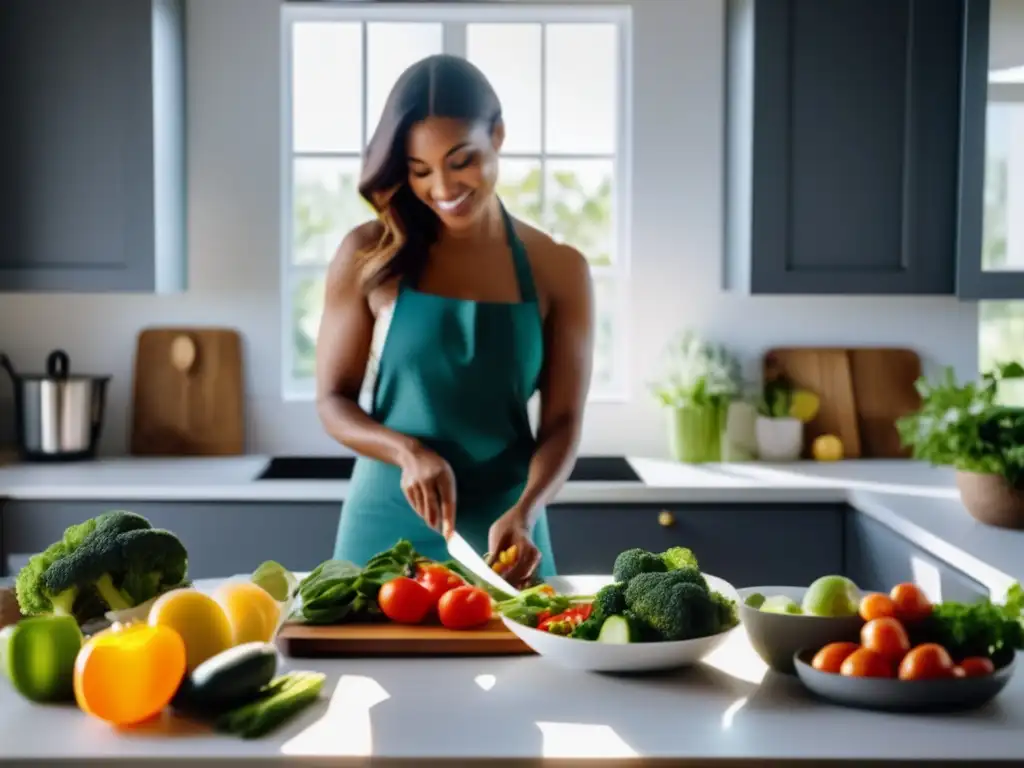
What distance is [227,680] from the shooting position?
1418 millimetres

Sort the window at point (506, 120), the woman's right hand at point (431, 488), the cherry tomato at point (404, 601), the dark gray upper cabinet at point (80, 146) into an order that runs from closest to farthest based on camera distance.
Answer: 1. the cherry tomato at point (404, 601)
2. the woman's right hand at point (431, 488)
3. the dark gray upper cabinet at point (80, 146)
4. the window at point (506, 120)

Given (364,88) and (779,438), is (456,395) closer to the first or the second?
(779,438)

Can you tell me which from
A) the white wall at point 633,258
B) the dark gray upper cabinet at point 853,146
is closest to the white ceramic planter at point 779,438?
the white wall at point 633,258

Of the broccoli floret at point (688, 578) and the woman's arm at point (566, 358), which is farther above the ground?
the woman's arm at point (566, 358)

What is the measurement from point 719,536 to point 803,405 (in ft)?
2.26

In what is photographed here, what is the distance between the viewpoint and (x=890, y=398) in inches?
150

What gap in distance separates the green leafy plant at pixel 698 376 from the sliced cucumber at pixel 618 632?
6.99 feet

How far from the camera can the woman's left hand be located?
2.03m

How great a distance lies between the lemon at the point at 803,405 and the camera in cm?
373

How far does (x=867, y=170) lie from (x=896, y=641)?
223 cm

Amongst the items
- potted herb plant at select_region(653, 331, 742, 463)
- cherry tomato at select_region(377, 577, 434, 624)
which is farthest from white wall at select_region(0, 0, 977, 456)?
cherry tomato at select_region(377, 577, 434, 624)

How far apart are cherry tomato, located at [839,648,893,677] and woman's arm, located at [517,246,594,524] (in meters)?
1.04

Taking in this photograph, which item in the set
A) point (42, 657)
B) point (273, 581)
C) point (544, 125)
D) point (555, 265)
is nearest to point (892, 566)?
point (555, 265)

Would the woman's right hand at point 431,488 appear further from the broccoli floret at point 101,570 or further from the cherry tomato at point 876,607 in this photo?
the cherry tomato at point 876,607
